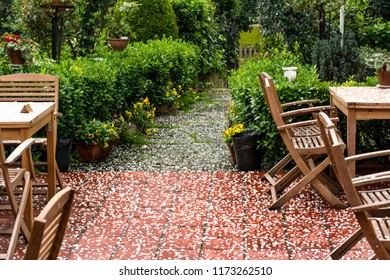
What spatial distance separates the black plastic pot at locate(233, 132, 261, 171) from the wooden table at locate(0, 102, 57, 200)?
187cm

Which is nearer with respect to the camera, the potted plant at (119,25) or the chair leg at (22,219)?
the chair leg at (22,219)

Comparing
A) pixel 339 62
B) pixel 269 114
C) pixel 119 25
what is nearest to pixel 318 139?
pixel 269 114

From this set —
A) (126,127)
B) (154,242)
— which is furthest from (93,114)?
(154,242)

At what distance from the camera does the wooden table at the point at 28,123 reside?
4.95m

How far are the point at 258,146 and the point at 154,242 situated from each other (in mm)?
2114

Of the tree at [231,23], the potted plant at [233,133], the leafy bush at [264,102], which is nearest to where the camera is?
the leafy bush at [264,102]

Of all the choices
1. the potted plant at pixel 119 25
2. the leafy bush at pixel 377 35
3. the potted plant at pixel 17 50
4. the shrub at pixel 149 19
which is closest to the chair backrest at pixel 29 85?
the potted plant at pixel 17 50

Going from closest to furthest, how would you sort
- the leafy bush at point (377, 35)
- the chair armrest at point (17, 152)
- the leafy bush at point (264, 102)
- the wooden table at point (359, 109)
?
the chair armrest at point (17, 152) < the wooden table at point (359, 109) < the leafy bush at point (264, 102) < the leafy bush at point (377, 35)

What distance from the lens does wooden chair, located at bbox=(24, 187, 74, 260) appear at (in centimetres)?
234

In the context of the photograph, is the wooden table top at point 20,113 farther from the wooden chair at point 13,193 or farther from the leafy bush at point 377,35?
the leafy bush at point 377,35

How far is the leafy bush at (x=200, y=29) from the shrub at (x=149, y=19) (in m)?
1.03

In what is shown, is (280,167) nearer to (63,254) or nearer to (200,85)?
(63,254)

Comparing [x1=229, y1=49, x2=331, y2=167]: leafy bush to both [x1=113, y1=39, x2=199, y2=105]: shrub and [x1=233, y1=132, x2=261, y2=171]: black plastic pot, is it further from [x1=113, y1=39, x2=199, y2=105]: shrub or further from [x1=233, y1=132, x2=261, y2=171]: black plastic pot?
[x1=113, y1=39, x2=199, y2=105]: shrub

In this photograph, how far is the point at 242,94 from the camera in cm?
712
